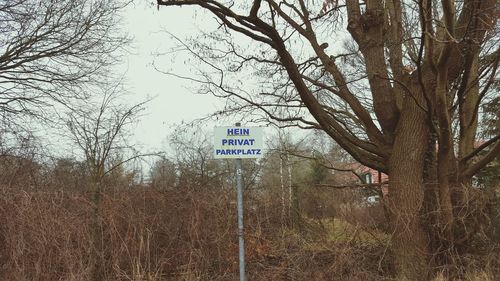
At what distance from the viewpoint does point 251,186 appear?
8.73m

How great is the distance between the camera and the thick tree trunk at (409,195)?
27.1 feet

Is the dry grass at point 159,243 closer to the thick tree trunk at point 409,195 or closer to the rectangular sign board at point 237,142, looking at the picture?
the thick tree trunk at point 409,195

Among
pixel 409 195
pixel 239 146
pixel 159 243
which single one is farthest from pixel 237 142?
pixel 409 195

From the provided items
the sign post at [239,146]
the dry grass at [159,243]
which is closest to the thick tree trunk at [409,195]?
the dry grass at [159,243]

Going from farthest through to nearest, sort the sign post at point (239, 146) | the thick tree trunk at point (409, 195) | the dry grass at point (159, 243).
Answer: the thick tree trunk at point (409, 195) < the dry grass at point (159, 243) < the sign post at point (239, 146)

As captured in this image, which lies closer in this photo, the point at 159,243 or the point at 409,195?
the point at 159,243

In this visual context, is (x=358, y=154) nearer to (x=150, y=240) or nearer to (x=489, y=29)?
(x=489, y=29)

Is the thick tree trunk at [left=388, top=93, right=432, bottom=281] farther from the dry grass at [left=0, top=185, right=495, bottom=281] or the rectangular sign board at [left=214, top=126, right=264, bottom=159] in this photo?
the rectangular sign board at [left=214, top=126, right=264, bottom=159]

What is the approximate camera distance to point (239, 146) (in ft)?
21.5

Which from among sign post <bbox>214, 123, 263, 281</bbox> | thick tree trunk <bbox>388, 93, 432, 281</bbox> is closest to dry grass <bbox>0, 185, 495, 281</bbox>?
thick tree trunk <bbox>388, 93, 432, 281</bbox>

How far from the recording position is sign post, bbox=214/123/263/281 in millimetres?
6516

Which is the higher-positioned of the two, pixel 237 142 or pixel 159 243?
pixel 237 142

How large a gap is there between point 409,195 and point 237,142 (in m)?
3.61

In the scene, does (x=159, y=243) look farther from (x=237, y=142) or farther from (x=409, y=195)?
(x=409, y=195)
